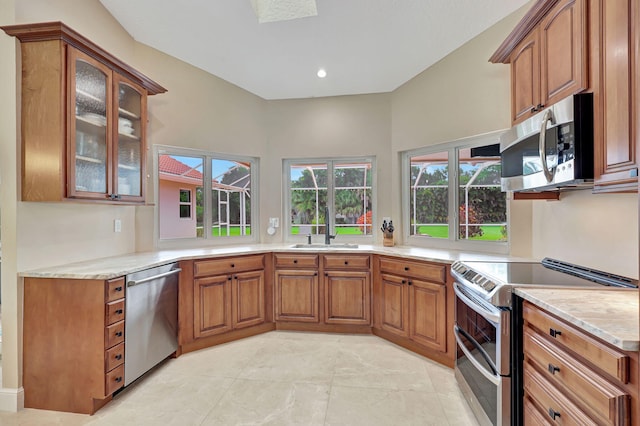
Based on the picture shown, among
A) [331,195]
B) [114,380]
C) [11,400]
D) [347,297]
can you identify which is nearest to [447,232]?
[347,297]

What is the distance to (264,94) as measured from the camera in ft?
12.7

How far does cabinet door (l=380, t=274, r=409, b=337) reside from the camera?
2.88 meters

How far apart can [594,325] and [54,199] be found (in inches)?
113

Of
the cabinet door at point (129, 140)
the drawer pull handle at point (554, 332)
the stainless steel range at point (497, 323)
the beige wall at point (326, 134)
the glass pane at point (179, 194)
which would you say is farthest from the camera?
the beige wall at point (326, 134)

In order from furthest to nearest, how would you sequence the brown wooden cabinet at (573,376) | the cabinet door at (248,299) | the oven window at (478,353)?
the cabinet door at (248,299)
the oven window at (478,353)
the brown wooden cabinet at (573,376)

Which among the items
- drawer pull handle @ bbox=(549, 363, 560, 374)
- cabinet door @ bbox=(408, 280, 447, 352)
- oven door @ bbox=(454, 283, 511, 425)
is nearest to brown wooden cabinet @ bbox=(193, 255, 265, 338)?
cabinet door @ bbox=(408, 280, 447, 352)

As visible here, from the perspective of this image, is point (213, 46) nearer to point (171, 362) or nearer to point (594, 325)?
point (171, 362)

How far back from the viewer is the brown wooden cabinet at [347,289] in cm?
321

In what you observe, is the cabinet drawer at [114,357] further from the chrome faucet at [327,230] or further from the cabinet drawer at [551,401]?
the cabinet drawer at [551,401]

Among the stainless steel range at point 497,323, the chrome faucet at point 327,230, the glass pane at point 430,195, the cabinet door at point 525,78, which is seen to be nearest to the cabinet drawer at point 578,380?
the stainless steel range at point 497,323

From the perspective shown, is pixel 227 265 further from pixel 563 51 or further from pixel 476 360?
pixel 563 51

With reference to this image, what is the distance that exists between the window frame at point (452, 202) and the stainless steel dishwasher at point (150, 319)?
8.15ft

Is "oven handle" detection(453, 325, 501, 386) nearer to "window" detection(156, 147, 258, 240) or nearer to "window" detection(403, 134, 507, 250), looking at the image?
"window" detection(403, 134, 507, 250)

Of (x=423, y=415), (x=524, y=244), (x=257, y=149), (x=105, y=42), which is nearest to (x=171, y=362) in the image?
(x=423, y=415)
